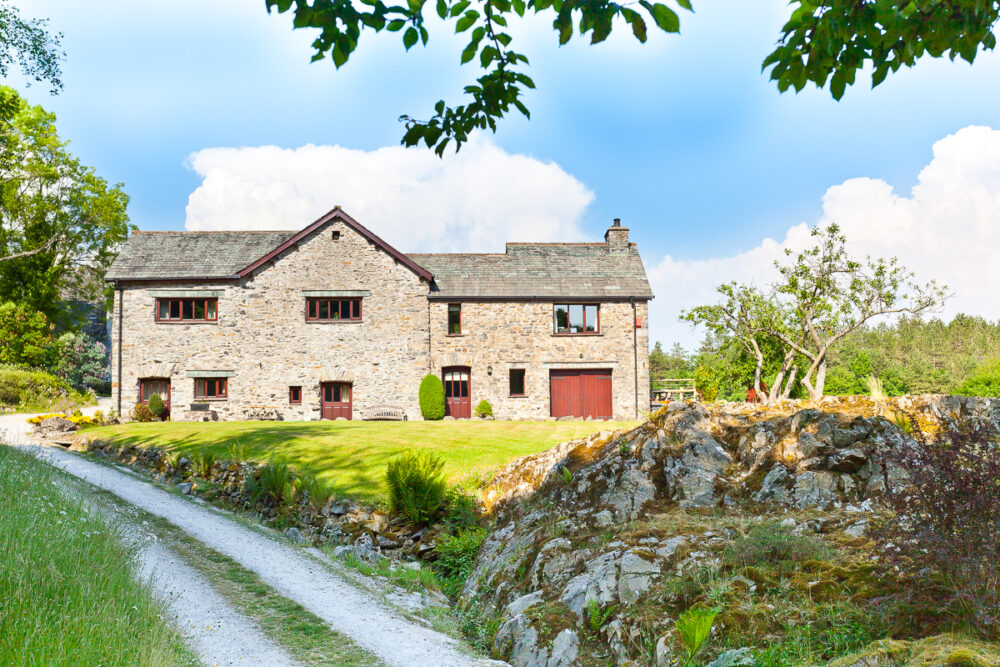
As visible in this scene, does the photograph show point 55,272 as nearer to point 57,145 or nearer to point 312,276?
point 57,145

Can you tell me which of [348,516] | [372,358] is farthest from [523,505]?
[372,358]

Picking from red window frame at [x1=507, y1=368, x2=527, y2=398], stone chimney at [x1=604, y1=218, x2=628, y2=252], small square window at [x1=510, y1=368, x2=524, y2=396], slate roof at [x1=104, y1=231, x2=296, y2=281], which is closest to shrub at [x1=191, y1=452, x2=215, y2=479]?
slate roof at [x1=104, y1=231, x2=296, y2=281]

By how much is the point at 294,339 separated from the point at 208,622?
866 inches

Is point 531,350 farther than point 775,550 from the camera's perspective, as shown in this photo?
Yes

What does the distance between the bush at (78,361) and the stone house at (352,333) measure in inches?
438

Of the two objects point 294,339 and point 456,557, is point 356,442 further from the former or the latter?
point 294,339

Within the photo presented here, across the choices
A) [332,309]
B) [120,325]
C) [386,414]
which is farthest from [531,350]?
[120,325]

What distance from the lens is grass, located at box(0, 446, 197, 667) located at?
4777mm

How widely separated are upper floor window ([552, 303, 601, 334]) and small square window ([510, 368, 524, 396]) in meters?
2.61

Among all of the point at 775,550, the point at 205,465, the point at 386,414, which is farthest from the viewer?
the point at 386,414

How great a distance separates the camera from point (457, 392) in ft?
92.9

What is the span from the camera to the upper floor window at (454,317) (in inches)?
1123

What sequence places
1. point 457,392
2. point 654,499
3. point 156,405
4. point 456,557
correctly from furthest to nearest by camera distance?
point 457,392, point 156,405, point 456,557, point 654,499

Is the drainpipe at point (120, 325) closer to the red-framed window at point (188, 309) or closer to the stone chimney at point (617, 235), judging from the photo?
Result: the red-framed window at point (188, 309)
